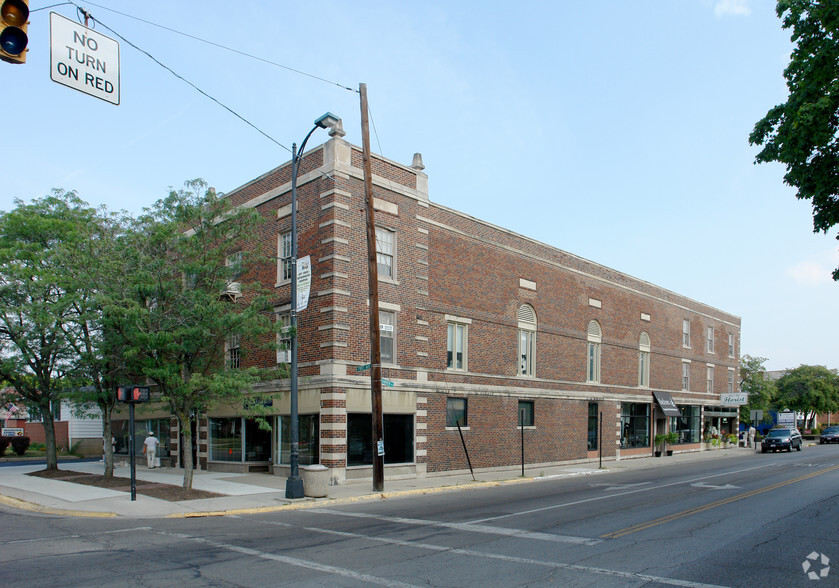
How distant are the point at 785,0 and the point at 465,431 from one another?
17.9 meters

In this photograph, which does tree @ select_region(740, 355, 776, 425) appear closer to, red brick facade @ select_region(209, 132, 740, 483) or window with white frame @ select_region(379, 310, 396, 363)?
red brick facade @ select_region(209, 132, 740, 483)

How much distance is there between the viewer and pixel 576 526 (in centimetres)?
1273

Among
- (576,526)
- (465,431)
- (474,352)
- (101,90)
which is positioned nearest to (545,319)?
(474,352)

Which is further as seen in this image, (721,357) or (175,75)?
(721,357)

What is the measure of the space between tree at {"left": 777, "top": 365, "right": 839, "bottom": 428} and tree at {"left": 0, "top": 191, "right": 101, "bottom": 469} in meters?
73.2

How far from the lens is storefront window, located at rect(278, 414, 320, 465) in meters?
21.4

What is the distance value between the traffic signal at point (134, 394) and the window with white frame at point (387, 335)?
8.32 meters

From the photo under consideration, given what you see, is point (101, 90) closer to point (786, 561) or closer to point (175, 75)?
point (175, 75)

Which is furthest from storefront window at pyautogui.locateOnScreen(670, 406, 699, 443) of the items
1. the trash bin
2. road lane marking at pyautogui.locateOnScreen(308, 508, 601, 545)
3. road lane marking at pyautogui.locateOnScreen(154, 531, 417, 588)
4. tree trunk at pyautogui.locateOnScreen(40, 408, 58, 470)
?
road lane marking at pyautogui.locateOnScreen(154, 531, 417, 588)

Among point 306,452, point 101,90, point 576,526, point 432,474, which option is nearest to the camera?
point 101,90

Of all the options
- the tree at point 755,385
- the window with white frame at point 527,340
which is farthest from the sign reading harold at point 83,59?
the tree at point 755,385

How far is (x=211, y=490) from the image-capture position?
19.0 m

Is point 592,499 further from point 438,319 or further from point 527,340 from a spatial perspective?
point 527,340

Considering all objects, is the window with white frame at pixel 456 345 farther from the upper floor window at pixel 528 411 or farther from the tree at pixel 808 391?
the tree at pixel 808 391
